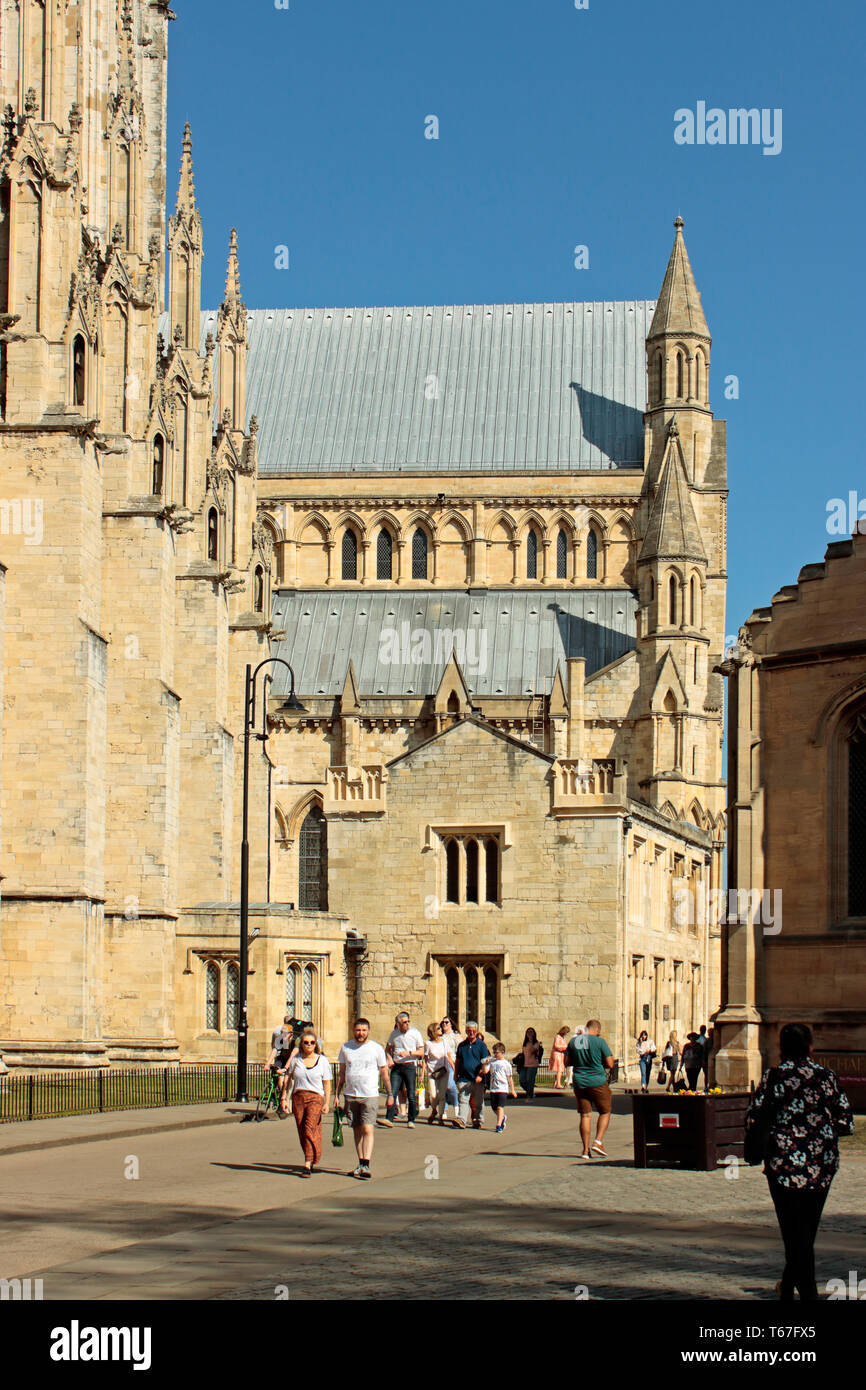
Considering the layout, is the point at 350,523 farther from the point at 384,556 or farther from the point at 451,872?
the point at 451,872

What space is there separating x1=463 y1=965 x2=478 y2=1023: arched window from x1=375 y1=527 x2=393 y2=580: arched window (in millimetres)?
26978

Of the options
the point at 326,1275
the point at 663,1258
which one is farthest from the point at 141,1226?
the point at 663,1258

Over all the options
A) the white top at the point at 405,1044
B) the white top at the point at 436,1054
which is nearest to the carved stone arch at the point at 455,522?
the white top at the point at 436,1054

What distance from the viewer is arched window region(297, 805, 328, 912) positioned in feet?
191

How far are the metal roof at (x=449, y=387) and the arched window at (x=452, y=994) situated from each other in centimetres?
2861

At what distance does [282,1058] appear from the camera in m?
27.2

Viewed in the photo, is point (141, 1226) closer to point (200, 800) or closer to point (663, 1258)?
point (663, 1258)

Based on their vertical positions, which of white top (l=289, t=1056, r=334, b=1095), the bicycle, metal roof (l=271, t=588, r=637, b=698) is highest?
metal roof (l=271, t=588, r=637, b=698)

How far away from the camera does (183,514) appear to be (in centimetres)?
4350

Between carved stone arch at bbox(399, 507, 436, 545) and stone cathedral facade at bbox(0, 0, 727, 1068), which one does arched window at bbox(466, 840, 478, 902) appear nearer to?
stone cathedral facade at bbox(0, 0, 727, 1068)

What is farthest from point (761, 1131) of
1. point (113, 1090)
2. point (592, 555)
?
point (592, 555)

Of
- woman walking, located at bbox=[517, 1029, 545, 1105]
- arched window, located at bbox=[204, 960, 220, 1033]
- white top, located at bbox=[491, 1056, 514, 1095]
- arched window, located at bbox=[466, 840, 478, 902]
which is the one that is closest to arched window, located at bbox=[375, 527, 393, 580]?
arched window, located at bbox=[466, 840, 478, 902]

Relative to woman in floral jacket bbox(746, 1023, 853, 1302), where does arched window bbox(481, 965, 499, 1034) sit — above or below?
below
